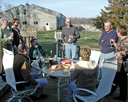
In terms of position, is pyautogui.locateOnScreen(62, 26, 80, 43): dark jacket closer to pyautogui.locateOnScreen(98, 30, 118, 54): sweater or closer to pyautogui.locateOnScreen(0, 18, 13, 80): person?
pyautogui.locateOnScreen(98, 30, 118, 54): sweater

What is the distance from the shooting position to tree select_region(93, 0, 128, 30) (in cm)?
1731

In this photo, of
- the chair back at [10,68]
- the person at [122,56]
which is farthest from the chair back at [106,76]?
the chair back at [10,68]

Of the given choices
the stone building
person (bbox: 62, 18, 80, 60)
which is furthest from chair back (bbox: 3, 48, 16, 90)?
the stone building

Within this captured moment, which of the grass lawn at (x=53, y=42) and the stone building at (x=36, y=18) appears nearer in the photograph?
the grass lawn at (x=53, y=42)

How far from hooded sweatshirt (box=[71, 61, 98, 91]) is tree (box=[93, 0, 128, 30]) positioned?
641 inches

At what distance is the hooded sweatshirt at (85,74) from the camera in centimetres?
214

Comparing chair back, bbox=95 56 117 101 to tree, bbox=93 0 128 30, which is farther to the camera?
tree, bbox=93 0 128 30

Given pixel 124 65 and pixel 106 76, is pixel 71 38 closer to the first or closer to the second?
pixel 124 65

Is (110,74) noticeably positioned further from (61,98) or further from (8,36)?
(8,36)

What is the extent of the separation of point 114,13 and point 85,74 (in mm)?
17606

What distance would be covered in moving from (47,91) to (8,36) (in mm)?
1790

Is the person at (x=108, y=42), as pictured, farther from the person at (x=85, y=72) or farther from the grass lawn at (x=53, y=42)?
the grass lawn at (x=53, y=42)

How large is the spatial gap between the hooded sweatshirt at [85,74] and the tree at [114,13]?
1628 cm

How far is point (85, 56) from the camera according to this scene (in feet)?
7.22
